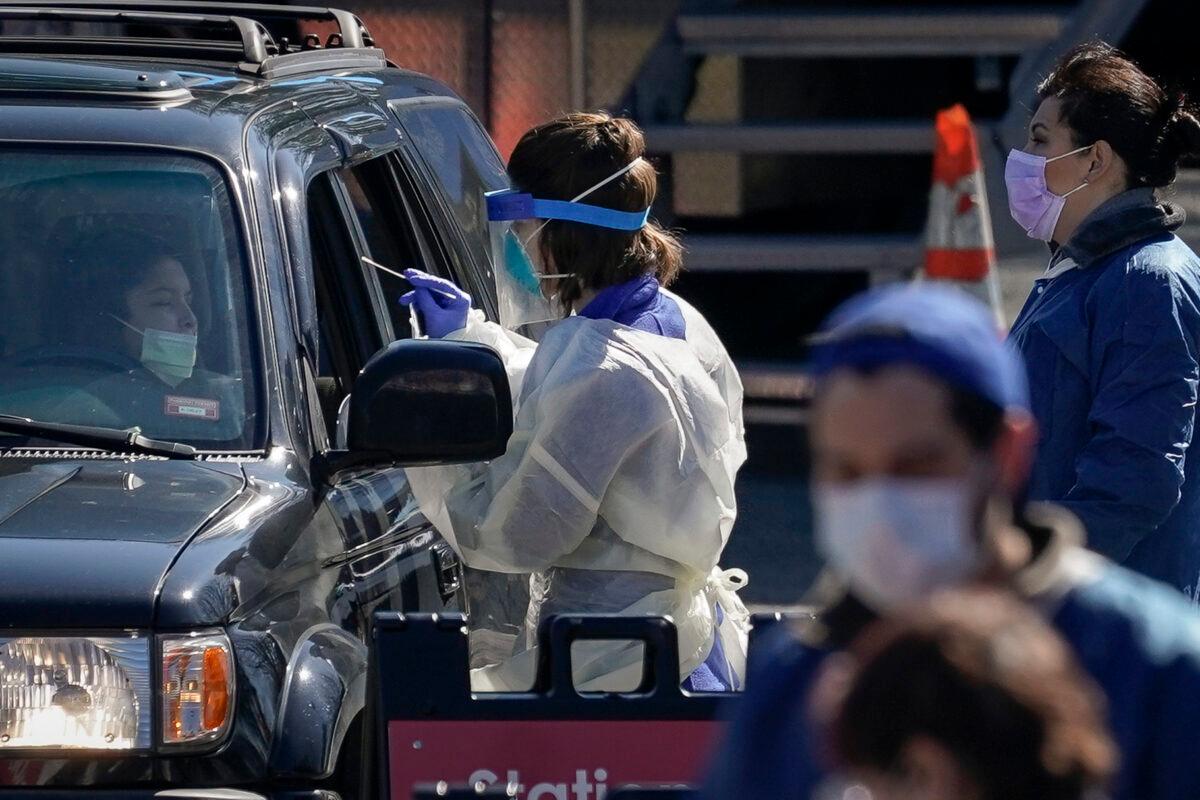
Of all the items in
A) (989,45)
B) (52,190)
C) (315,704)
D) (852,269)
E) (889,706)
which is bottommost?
(852,269)

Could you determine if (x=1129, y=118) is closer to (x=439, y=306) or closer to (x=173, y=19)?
(x=439, y=306)

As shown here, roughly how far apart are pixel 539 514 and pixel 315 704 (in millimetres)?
518

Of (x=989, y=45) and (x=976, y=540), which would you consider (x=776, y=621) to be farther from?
(x=989, y=45)

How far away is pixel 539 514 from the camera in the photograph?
3252 mm

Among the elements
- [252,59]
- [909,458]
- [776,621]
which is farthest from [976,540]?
[252,59]

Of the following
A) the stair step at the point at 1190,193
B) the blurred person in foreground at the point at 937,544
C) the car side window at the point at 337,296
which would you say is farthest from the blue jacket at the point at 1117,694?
the stair step at the point at 1190,193

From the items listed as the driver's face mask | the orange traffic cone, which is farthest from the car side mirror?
the orange traffic cone

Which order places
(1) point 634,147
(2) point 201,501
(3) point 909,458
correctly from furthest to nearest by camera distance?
(1) point 634,147 → (2) point 201,501 → (3) point 909,458

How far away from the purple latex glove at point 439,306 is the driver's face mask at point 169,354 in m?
0.48

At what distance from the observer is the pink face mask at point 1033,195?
3.80 meters

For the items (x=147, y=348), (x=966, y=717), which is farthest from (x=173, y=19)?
(x=966, y=717)

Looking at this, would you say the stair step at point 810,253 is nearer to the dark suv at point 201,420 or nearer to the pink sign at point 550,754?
the dark suv at point 201,420

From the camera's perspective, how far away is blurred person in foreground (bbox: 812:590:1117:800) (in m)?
1.38

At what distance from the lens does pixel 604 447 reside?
3.24m
